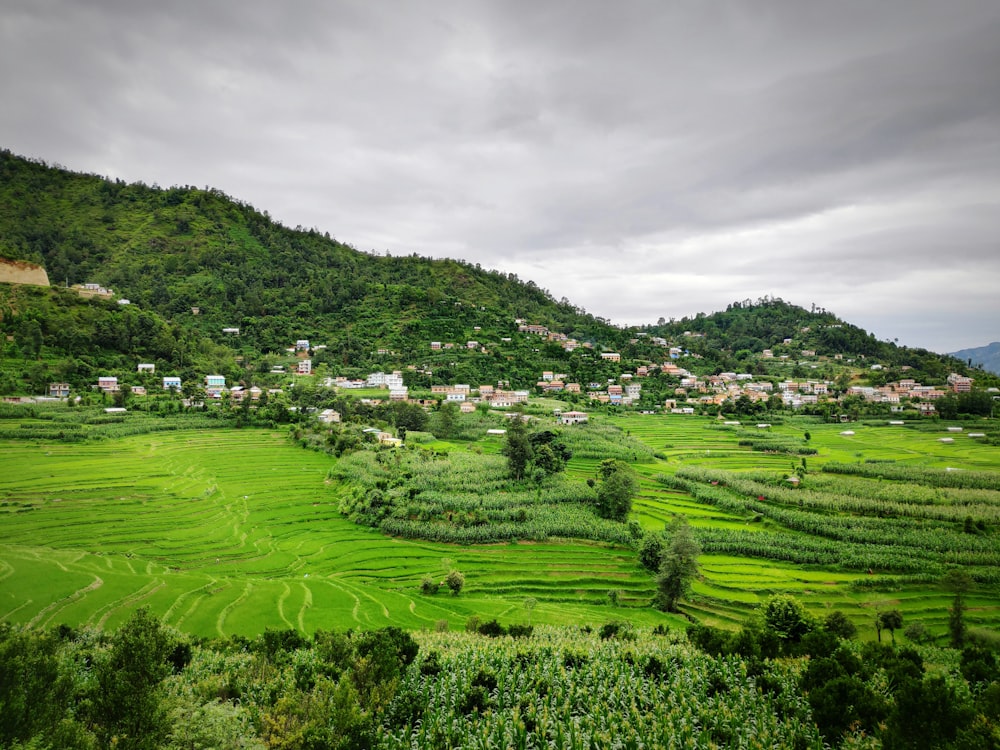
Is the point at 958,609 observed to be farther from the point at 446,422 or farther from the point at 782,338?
the point at 782,338

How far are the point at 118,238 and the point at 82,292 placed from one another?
50560 millimetres

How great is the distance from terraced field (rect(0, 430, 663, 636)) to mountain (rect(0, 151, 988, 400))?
101 feet

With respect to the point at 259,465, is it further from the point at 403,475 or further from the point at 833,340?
the point at 833,340

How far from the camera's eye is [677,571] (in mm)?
27125

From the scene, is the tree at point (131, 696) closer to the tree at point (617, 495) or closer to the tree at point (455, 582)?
the tree at point (455, 582)

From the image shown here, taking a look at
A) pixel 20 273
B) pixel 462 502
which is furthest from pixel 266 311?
pixel 462 502

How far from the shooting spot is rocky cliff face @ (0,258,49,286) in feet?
229

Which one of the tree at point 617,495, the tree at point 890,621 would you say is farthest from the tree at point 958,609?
the tree at point 617,495

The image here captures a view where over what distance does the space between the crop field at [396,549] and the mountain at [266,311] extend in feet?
101

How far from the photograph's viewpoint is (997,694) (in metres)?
11.5

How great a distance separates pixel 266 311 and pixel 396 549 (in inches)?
3408

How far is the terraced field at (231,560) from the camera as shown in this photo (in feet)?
80.9

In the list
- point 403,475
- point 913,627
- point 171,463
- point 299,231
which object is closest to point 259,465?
point 171,463

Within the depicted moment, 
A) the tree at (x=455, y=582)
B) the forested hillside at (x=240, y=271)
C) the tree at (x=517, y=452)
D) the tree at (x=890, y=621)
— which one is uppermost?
the forested hillside at (x=240, y=271)
